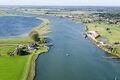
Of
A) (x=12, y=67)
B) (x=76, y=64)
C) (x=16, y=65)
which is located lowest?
(x=76, y=64)

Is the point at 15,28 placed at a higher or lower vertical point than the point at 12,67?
lower

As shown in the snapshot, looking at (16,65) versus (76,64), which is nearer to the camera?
(16,65)

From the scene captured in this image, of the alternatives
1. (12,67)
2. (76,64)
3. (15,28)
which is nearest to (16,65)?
(12,67)

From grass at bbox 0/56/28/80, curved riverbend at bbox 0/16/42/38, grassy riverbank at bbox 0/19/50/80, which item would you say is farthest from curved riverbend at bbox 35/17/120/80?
curved riverbend at bbox 0/16/42/38

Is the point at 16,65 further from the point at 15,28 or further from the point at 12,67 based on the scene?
the point at 15,28

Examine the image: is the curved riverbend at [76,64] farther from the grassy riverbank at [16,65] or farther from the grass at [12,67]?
the grass at [12,67]

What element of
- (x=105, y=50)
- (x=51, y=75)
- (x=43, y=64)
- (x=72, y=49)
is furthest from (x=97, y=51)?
(x=51, y=75)

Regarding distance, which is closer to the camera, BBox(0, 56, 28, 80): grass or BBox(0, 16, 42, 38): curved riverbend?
BBox(0, 56, 28, 80): grass

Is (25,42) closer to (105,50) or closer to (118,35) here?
(105,50)

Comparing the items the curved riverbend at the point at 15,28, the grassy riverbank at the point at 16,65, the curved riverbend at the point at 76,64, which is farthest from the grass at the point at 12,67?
the curved riverbend at the point at 15,28

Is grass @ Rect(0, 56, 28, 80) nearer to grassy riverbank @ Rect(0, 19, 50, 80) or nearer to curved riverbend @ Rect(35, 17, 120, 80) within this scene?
grassy riverbank @ Rect(0, 19, 50, 80)

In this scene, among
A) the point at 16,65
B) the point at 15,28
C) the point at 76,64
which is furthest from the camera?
the point at 15,28

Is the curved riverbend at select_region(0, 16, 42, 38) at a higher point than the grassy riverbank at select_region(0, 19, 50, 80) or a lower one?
lower
